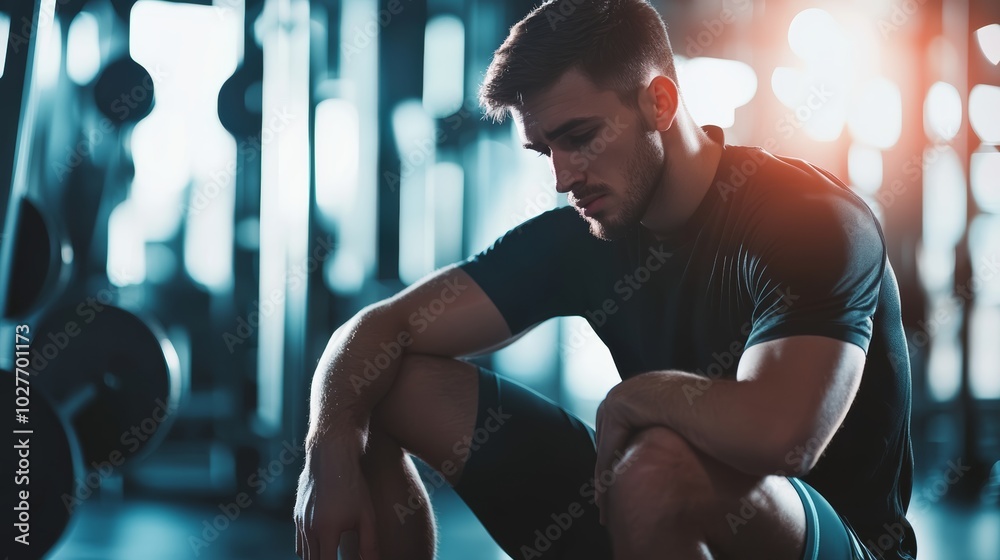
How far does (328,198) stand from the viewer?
2412 millimetres

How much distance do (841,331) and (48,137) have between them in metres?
2.20

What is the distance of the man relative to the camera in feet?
2.62

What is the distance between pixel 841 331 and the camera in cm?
80

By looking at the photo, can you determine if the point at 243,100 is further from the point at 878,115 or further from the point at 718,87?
the point at 878,115

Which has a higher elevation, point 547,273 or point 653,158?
point 653,158

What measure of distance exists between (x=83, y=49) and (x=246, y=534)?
1.49 metres

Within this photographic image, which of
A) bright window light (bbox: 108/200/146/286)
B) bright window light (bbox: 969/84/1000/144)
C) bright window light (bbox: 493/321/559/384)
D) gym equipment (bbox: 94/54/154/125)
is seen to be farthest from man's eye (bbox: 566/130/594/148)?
bright window light (bbox: 969/84/1000/144)

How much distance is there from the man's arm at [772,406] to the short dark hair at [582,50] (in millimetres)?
449

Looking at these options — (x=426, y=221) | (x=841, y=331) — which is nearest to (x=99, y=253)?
(x=426, y=221)

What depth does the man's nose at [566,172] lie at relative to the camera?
1.08 meters

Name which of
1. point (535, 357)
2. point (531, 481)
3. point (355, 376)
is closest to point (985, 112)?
point (535, 357)

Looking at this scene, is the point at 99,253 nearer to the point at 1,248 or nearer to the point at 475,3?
the point at 1,248

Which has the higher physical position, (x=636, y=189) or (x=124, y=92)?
(x=124, y=92)

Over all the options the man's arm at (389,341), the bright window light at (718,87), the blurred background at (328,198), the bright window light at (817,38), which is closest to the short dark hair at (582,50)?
the man's arm at (389,341)
